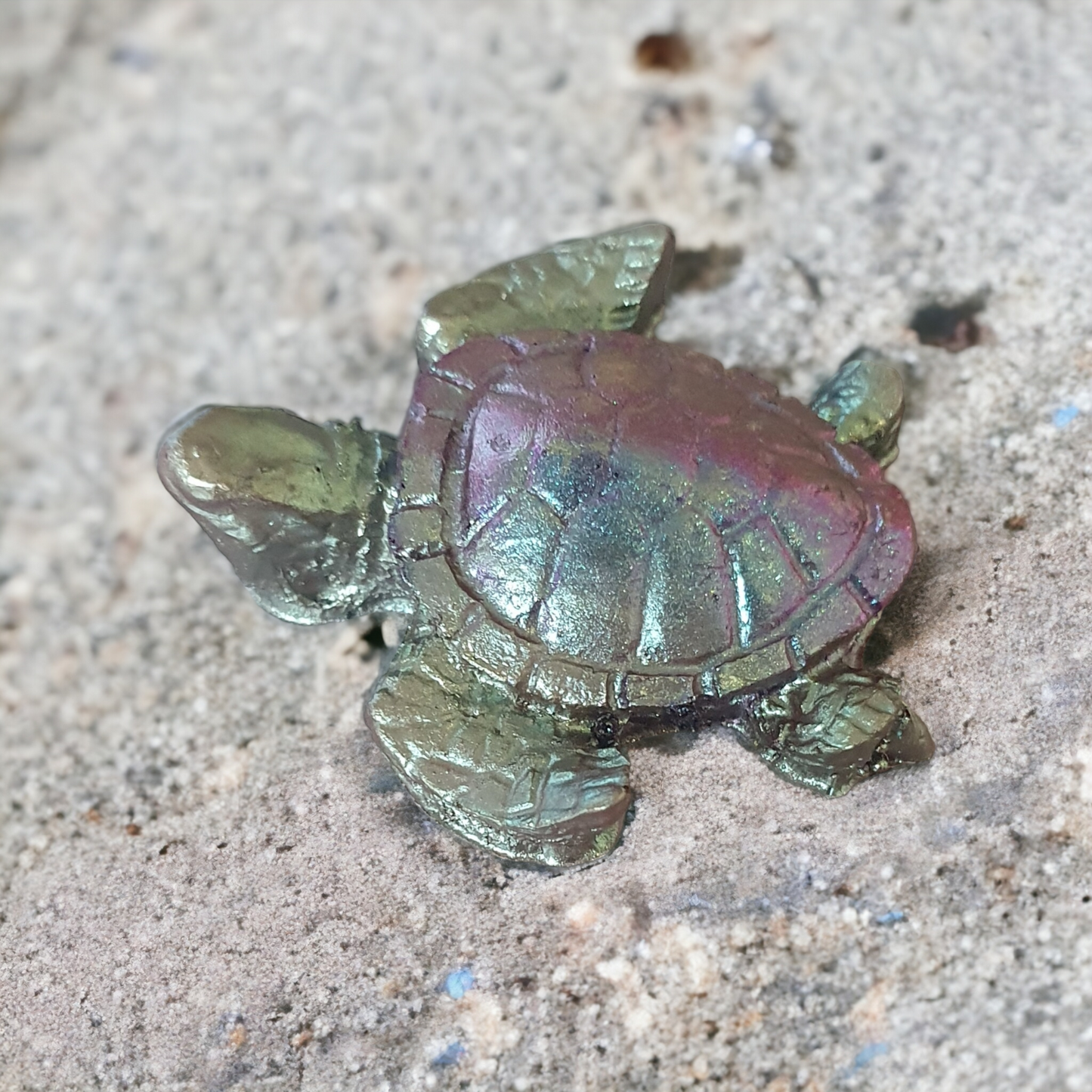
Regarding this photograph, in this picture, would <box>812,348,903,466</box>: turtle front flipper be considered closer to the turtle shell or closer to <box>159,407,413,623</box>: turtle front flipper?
the turtle shell

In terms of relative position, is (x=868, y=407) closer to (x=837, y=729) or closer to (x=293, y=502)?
(x=837, y=729)

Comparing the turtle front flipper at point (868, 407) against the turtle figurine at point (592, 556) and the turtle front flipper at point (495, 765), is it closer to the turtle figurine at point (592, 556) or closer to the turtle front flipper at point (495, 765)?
the turtle figurine at point (592, 556)

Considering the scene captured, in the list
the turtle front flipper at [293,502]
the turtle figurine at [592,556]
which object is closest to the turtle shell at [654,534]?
the turtle figurine at [592,556]

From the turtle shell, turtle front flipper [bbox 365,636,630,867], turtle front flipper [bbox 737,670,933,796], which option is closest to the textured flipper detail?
the turtle shell

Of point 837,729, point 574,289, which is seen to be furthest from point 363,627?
point 837,729

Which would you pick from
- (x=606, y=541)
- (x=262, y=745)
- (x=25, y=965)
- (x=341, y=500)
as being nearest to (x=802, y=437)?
(x=606, y=541)

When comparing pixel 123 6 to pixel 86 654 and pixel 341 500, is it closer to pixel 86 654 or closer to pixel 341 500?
pixel 86 654
